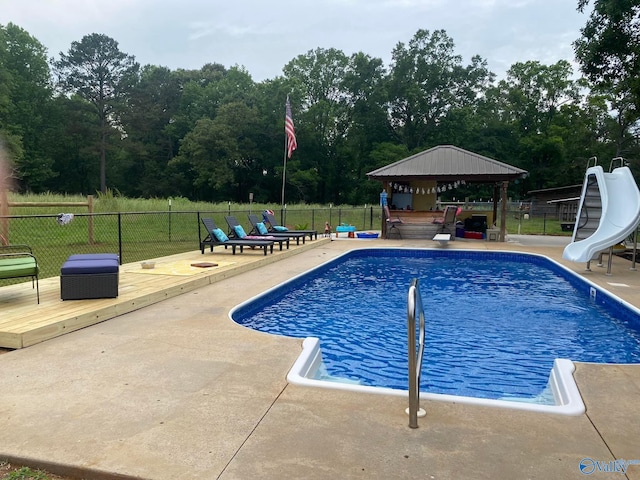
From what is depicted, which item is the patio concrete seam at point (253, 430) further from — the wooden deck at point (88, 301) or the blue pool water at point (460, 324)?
the wooden deck at point (88, 301)

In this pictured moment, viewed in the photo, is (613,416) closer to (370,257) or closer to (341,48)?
(370,257)

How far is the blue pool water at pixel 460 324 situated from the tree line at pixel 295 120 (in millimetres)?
31675

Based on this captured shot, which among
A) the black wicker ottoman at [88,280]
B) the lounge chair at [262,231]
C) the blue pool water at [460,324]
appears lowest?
the blue pool water at [460,324]

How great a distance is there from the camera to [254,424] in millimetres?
2551

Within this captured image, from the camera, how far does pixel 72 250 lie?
1086 cm

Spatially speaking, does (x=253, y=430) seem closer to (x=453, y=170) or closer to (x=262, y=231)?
(x=262, y=231)

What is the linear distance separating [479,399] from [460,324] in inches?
121

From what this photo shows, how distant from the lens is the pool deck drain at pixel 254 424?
7.07ft

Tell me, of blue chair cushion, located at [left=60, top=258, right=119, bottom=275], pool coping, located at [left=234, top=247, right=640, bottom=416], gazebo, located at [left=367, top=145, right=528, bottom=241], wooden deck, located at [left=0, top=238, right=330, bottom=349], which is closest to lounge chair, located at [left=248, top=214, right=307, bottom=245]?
wooden deck, located at [left=0, top=238, right=330, bottom=349]

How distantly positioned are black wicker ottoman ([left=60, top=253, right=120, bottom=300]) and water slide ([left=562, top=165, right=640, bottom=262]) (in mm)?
8752

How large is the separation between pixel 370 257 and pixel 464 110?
36.1 metres

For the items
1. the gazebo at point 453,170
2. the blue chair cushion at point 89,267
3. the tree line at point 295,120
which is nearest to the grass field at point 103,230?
the blue chair cushion at point 89,267

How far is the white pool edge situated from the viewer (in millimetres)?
2824

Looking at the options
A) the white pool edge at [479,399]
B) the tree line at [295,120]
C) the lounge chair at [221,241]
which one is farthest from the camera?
the tree line at [295,120]
